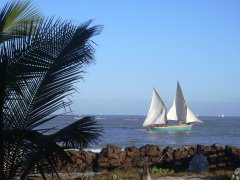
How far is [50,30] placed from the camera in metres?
5.50

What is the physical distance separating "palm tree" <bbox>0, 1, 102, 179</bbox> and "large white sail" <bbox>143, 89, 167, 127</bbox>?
230 feet

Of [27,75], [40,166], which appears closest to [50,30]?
[27,75]

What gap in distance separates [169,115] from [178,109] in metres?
1.55

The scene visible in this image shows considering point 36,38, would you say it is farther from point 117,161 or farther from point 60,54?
point 117,161

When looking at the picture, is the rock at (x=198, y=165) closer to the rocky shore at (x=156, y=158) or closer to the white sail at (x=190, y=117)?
the rocky shore at (x=156, y=158)

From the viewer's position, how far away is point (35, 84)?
5.32 m

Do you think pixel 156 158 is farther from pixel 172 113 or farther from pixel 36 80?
pixel 172 113

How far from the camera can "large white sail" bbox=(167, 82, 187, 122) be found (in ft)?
255

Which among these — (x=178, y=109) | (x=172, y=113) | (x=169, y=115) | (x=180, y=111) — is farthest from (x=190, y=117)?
(x=169, y=115)

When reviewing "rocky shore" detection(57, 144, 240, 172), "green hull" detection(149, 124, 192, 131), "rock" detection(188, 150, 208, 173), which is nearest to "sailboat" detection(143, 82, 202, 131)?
"green hull" detection(149, 124, 192, 131)

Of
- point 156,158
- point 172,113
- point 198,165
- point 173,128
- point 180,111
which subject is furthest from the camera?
point 172,113

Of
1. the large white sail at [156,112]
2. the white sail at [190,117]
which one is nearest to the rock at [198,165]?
the large white sail at [156,112]

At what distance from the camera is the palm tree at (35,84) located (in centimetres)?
512

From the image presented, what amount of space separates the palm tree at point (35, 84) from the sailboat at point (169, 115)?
69.4 metres
